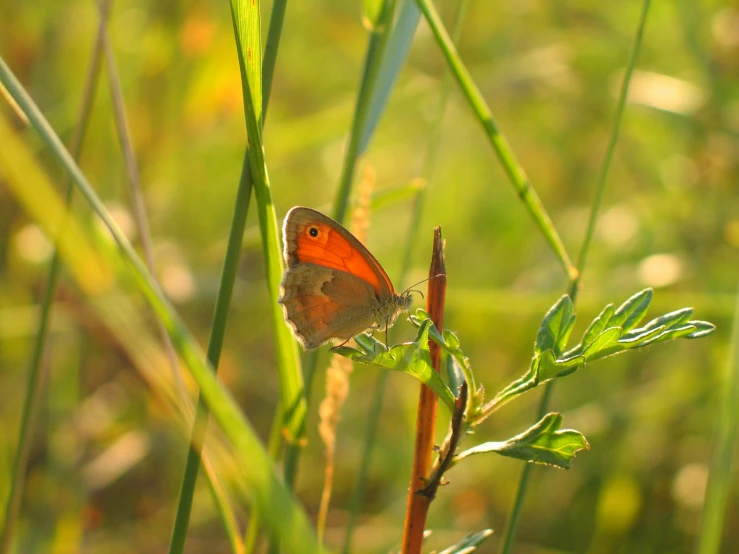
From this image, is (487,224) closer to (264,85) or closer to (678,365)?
(678,365)

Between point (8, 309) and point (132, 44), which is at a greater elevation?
point (132, 44)

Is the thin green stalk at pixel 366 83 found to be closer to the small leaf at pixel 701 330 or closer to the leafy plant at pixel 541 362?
the leafy plant at pixel 541 362

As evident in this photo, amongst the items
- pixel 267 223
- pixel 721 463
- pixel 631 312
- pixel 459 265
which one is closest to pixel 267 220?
pixel 267 223

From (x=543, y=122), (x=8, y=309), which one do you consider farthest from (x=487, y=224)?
(x=8, y=309)

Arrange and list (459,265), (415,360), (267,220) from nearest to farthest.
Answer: (415,360) < (267,220) < (459,265)

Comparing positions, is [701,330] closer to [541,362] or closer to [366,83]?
[541,362]

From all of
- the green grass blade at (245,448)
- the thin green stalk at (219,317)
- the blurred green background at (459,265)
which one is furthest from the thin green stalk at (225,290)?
the blurred green background at (459,265)

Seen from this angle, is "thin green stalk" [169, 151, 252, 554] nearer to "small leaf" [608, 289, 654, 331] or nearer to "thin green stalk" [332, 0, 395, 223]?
"thin green stalk" [332, 0, 395, 223]
